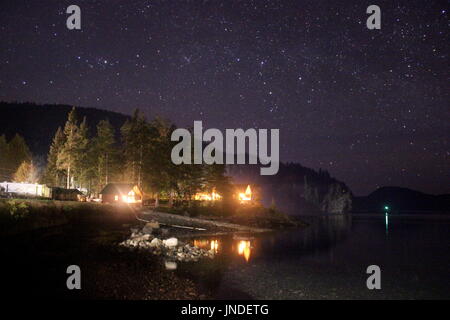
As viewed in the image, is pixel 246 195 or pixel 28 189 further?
pixel 246 195

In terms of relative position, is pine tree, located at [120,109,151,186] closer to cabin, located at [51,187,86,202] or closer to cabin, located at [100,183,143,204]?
cabin, located at [100,183,143,204]

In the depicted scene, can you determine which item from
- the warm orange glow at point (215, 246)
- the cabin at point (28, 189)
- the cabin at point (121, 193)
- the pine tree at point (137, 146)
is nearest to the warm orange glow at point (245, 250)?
the warm orange glow at point (215, 246)

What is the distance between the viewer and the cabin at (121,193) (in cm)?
6412

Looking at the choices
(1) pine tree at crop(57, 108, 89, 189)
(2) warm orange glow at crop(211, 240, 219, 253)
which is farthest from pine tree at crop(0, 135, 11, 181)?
(2) warm orange glow at crop(211, 240, 219, 253)

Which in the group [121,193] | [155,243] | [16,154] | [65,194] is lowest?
[155,243]

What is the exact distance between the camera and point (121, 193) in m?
64.3

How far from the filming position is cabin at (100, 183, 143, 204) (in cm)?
6412

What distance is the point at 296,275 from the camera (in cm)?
2617

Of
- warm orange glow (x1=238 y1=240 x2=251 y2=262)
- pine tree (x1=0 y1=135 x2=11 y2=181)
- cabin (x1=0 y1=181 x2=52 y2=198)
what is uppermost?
pine tree (x1=0 y1=135 x2=11 y2=181)

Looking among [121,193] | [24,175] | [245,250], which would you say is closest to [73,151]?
[121,193]

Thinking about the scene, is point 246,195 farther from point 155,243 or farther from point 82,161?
point 155,243
